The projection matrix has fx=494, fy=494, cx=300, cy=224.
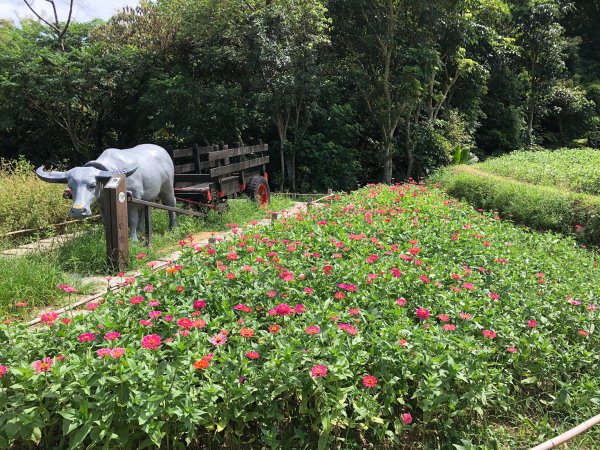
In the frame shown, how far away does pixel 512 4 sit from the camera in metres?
19.0

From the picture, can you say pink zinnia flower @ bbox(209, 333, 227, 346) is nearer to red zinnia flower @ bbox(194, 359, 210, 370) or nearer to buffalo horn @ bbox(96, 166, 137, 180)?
red zinnia flower @ bbox(194, 359, 210, 370)

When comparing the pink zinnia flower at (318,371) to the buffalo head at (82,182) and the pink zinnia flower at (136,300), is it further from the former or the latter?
the buffalo head at (82,182)

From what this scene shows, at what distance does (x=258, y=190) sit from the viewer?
31.2 feet

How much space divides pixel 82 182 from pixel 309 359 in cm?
396

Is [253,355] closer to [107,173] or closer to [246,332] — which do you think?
[246,332]

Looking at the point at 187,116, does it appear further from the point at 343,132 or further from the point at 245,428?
the point at 245,428

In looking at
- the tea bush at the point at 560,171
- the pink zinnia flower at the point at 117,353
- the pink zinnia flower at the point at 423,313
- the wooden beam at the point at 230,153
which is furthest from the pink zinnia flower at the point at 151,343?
the tea bush at the point at 560,171

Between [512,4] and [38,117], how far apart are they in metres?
17.2

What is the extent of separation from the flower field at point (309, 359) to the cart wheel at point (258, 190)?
5.02m

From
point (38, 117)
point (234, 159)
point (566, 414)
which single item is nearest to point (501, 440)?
point (566, 414)

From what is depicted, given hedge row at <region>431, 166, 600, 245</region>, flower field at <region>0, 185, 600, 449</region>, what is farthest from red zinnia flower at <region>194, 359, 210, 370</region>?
hedge row at <region>431, 166, 600, 245</region>

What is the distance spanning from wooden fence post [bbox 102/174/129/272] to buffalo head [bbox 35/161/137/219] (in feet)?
0.45

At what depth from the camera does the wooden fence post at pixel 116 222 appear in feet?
17.3

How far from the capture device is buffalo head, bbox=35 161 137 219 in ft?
17.1
